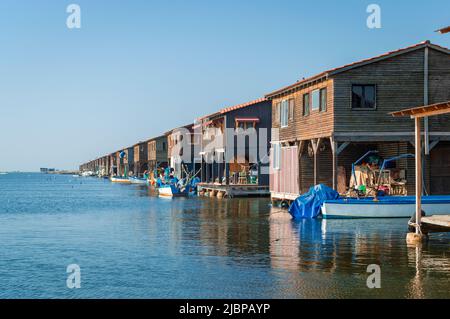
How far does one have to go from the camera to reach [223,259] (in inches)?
812

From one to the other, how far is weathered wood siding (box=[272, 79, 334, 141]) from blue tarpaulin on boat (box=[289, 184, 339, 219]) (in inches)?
131

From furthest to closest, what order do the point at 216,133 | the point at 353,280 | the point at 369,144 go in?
the point at 216,133, the point at 369,144, the point at 353,280

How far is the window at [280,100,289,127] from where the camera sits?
4259 cm

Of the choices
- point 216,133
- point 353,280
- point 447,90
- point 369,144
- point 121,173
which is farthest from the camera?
point 121,173

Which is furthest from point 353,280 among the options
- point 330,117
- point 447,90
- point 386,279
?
point 447,90

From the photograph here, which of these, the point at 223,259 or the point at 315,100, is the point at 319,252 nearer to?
the point at 223,259

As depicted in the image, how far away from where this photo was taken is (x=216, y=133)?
214 ft

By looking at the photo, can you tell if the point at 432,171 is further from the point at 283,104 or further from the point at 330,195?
the point at 283,104

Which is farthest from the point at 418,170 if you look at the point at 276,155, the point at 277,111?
the point at 276,155

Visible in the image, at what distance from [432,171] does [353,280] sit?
21.5 meters

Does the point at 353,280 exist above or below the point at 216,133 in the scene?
below

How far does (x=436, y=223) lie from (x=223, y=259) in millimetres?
7009

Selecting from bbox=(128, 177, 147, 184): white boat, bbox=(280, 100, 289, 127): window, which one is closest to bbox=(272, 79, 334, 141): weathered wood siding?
bbox=(280, 100, 289, 127): window
